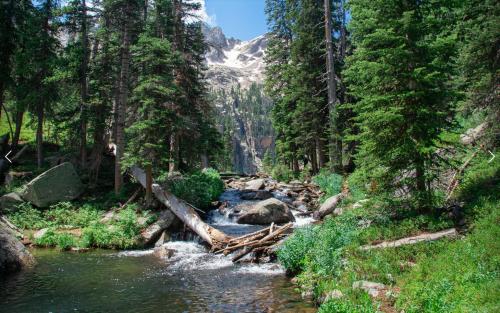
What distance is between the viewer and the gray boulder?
1895 cm

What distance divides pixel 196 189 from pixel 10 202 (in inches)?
389

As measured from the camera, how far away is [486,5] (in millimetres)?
13117

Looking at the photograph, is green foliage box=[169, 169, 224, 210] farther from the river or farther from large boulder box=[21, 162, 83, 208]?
large boulder box=[21, 162, 83, 208]

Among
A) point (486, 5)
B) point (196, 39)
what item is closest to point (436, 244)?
point (486, 5)

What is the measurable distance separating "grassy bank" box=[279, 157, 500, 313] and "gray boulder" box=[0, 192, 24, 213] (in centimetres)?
1557

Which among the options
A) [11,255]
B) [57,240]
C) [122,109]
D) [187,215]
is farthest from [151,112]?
[11,255]

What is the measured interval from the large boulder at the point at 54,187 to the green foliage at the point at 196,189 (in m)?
6.19

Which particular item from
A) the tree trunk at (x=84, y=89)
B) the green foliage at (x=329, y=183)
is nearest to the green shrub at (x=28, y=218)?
the tree trunk at (x=84, y=89)

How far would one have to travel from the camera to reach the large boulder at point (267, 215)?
18.5 meters

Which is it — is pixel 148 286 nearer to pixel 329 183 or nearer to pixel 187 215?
pixel 187 215

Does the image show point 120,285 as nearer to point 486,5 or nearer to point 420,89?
point 420,89

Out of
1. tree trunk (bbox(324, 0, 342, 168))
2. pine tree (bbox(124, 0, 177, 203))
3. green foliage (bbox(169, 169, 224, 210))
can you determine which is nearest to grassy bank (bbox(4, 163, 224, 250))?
green foliage (bbox(169, 169, 224, 210))

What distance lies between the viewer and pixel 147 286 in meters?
10.5

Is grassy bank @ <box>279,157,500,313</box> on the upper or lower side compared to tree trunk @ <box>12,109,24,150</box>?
lower
